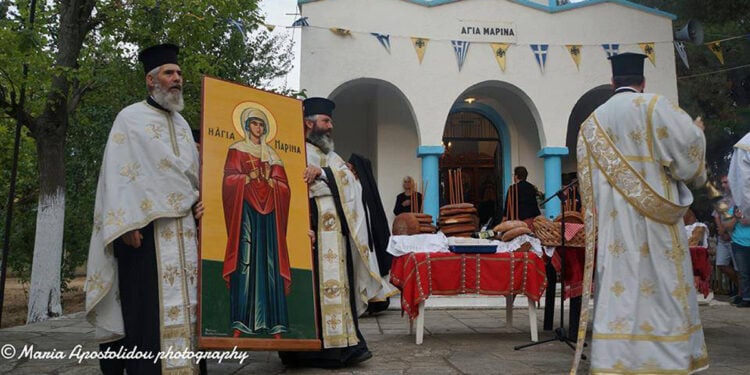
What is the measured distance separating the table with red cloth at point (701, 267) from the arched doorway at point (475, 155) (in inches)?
271

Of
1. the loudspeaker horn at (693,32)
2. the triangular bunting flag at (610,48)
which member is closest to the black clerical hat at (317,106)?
the triangular bunting flag at (610,48)

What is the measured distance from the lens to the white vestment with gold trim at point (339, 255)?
14.1 feet

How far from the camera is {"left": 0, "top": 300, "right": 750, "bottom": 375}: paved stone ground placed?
423 centimetres

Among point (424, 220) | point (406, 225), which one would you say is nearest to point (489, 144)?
point (424, 220)

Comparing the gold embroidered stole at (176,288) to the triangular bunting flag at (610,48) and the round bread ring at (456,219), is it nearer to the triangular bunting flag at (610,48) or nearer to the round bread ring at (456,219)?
the round bread ring at (456,219)

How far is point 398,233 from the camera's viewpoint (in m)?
6.97

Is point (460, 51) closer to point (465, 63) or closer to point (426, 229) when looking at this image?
point (465, 63)

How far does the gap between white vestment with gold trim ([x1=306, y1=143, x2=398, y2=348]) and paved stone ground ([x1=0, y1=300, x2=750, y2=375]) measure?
0.34 metres

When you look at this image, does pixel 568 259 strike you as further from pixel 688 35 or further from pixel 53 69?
pixel 688 35

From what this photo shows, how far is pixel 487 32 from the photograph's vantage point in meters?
11.4

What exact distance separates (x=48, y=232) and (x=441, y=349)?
239 inches

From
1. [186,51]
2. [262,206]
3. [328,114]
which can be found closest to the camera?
[262,206]

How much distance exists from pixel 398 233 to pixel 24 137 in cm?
821

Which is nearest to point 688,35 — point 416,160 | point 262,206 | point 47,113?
point 416,160
